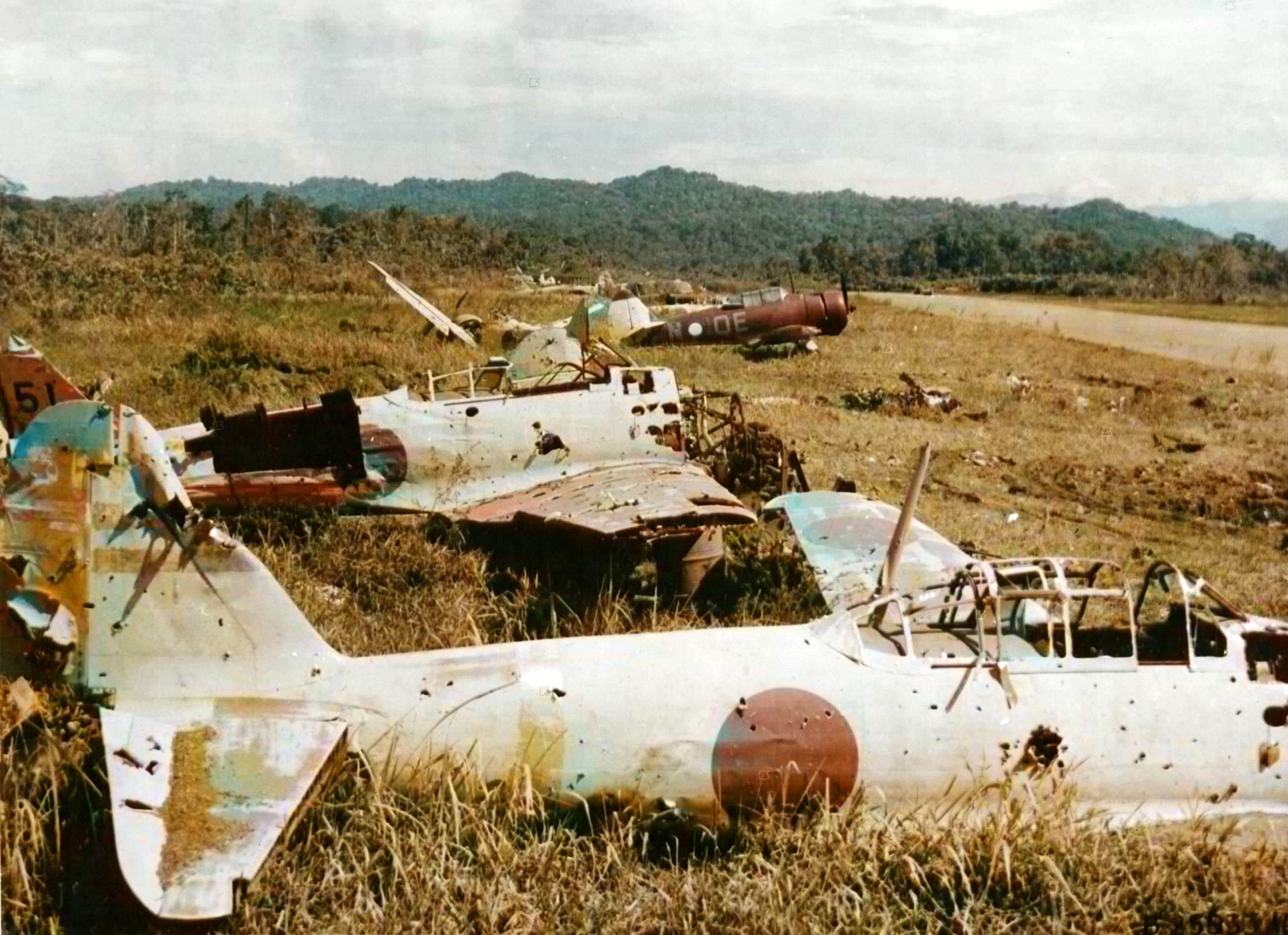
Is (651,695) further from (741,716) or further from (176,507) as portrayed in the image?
(176,507)

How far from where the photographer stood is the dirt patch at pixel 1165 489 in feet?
43.4

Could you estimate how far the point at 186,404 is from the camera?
1536cm

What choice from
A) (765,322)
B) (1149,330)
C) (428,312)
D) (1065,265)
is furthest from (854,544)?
(1065,265)

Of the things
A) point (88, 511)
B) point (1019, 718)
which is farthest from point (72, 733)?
point (1019, 718)

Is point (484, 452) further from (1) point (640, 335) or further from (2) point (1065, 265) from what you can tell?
(2) point (1065, 265)

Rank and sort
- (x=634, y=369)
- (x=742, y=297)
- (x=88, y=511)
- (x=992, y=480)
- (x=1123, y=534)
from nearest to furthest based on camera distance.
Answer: (x=88, y=511)
(x=634, y=369)
(x=1123, y=534)
(x=992, y=480)
(x=742, y=297)

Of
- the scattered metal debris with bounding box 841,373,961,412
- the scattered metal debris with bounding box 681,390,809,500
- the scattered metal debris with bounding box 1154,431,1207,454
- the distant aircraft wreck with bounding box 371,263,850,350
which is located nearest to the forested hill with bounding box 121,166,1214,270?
the distant aircraft wreck with bounding box 371,263,850,350

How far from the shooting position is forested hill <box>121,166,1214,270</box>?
76.8m

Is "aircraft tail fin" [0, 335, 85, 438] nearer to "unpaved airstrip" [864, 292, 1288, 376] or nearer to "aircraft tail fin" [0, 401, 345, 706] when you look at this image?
"aircraft tail fin" [0, 401, 345, 706]

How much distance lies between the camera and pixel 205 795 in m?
4.91

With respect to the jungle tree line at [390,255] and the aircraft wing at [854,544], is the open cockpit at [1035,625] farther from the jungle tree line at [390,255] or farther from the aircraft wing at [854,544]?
the jungle tree line at [390,255]

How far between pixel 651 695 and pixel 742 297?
18506mm

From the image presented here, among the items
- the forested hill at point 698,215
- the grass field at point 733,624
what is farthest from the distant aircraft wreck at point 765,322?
the forested hill at point 698,215

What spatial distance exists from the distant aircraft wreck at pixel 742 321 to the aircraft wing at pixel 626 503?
1133cm
